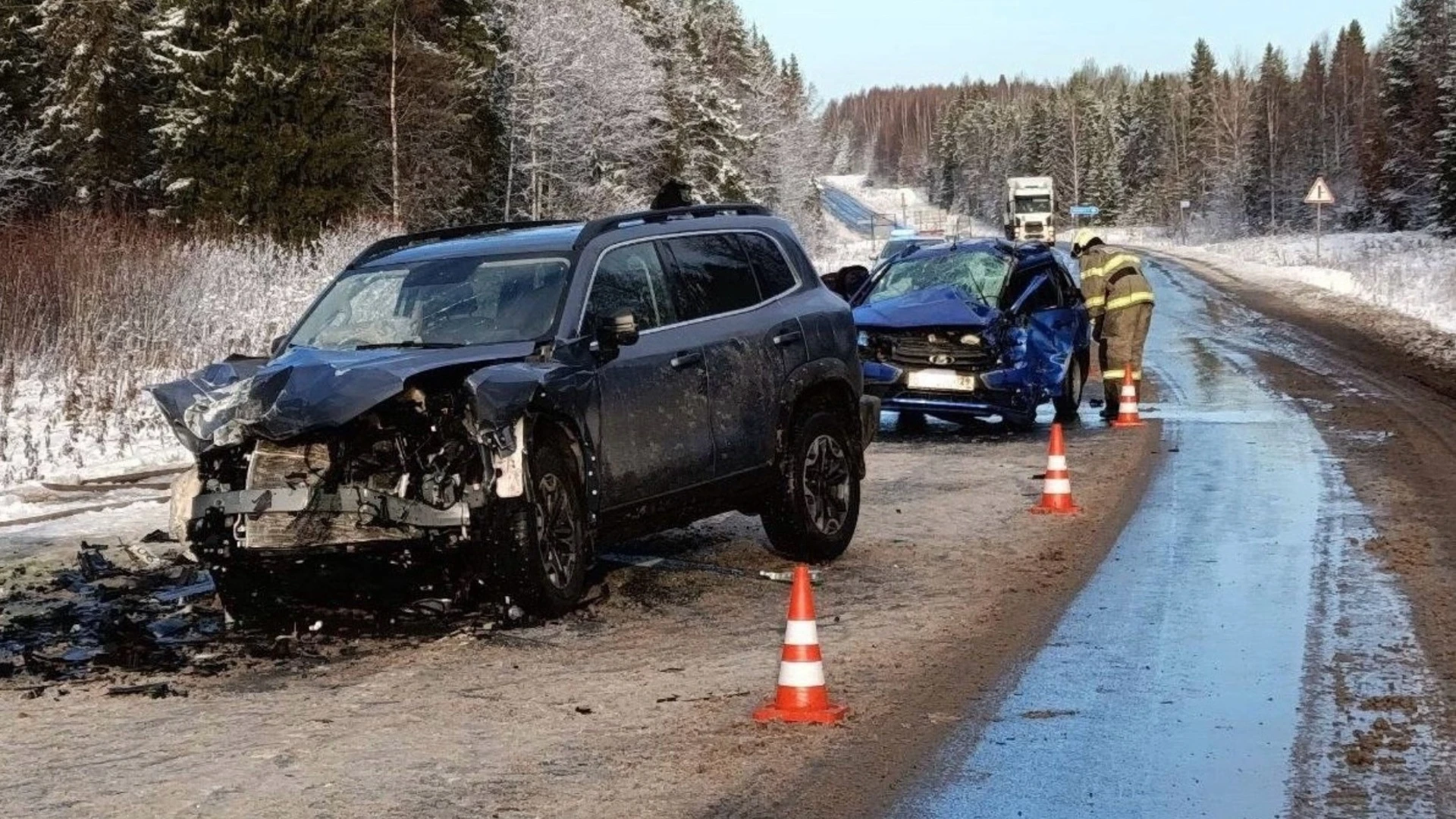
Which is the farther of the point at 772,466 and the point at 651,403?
the point at 772,466

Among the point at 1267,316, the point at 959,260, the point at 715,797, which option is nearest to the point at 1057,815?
the point at 715,797

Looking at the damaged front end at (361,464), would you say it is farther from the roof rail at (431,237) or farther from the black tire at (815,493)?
the black tire at (815,493)

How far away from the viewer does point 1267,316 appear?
33312 millimetres

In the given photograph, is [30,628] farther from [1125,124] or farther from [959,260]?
[1125,124]

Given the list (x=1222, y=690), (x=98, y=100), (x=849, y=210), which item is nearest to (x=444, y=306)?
(x=1222, y=690)

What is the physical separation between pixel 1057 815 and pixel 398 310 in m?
4.79

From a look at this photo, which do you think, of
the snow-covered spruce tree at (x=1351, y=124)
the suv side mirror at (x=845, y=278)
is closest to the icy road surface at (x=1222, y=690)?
the suv side mirror at (x=845, y=278)

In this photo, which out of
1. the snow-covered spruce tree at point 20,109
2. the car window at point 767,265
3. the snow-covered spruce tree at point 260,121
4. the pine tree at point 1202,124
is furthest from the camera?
the pine tree at point 1202,124

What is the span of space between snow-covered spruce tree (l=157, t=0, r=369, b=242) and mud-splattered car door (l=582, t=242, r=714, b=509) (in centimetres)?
3306

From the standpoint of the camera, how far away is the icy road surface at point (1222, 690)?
207 inches

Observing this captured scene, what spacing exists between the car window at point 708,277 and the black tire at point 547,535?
144cm

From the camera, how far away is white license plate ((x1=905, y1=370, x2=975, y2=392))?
15.6 meters

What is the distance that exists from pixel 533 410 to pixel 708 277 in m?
1.99

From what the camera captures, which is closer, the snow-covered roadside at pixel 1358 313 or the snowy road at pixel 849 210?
the snow-covered roadside at pixel 1358 313
